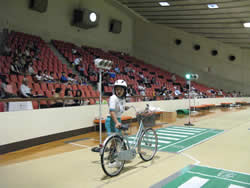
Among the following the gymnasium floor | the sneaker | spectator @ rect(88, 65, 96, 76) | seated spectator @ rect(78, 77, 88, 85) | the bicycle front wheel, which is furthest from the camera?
spectator @ rect(88, 65, 96, 76)

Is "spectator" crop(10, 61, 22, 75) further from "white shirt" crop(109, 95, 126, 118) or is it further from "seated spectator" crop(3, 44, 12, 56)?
"white shirt" crop(109, 95, 126, 118)

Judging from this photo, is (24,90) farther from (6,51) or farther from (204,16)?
(204,16)

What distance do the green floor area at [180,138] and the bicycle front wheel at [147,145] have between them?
96 centimetres

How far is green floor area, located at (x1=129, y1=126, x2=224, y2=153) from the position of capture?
22.9 ft

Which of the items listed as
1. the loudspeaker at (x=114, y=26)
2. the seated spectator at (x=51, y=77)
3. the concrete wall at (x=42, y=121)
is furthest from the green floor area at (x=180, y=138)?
the loudspeaker at (x=114, y=26)

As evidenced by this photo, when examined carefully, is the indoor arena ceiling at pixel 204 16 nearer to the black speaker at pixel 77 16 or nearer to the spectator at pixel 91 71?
the black speaker at pixel 77 16

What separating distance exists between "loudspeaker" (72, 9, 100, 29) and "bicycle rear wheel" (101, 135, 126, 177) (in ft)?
46.9

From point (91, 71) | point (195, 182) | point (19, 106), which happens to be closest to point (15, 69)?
point (19, 106)

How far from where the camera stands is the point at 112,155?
15.0ft

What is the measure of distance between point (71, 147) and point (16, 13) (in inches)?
418

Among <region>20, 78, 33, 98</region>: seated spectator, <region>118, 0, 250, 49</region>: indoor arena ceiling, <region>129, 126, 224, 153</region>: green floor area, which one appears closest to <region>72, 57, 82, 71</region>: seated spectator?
<region>20, 78, 33, 98</region>: seated spectator

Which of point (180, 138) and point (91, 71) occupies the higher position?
point (91, 71)

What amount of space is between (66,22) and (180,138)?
12799 millimetres

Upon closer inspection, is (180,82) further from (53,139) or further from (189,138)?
(53,139)
